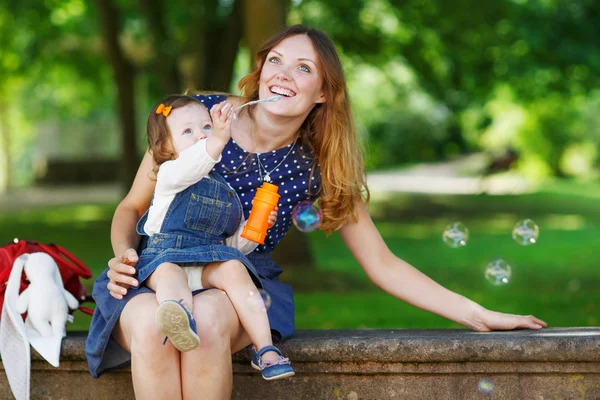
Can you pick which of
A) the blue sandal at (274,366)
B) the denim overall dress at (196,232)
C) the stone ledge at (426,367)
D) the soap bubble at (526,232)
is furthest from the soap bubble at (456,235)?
the blue sandal at (274,366)

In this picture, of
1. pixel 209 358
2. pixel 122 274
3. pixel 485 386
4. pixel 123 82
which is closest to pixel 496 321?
pixel 485 386

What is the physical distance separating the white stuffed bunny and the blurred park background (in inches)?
46.4

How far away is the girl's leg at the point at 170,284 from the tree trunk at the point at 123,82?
33.1ft

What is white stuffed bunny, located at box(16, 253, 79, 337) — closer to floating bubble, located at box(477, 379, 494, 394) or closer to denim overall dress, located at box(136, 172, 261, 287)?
denim overall dress, located at box(136, 172, 261, 287)

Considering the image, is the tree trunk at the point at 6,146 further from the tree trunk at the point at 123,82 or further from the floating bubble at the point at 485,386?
the floating bubble at the point at 485,386

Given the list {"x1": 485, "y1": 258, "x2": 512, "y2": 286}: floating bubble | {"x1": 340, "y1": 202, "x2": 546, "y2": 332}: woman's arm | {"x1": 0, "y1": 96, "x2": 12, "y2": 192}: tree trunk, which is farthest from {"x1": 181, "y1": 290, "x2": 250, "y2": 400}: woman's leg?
{"x1": 0, "y1": 96, "x2": 12, "y2": 192}: tree trunk

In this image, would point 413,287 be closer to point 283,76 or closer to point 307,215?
point 307,215

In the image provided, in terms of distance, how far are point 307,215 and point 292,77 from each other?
0.52 m

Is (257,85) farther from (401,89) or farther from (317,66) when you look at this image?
(401,89)

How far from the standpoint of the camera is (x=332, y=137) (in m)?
3.49

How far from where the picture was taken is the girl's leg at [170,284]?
2.84 m

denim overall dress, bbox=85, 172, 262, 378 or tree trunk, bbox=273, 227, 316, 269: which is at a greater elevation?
denim overall dress, bbox=85, 172, 262, 378

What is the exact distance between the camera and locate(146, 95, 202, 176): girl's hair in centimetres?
317

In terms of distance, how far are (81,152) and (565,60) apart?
1816 centimetres
